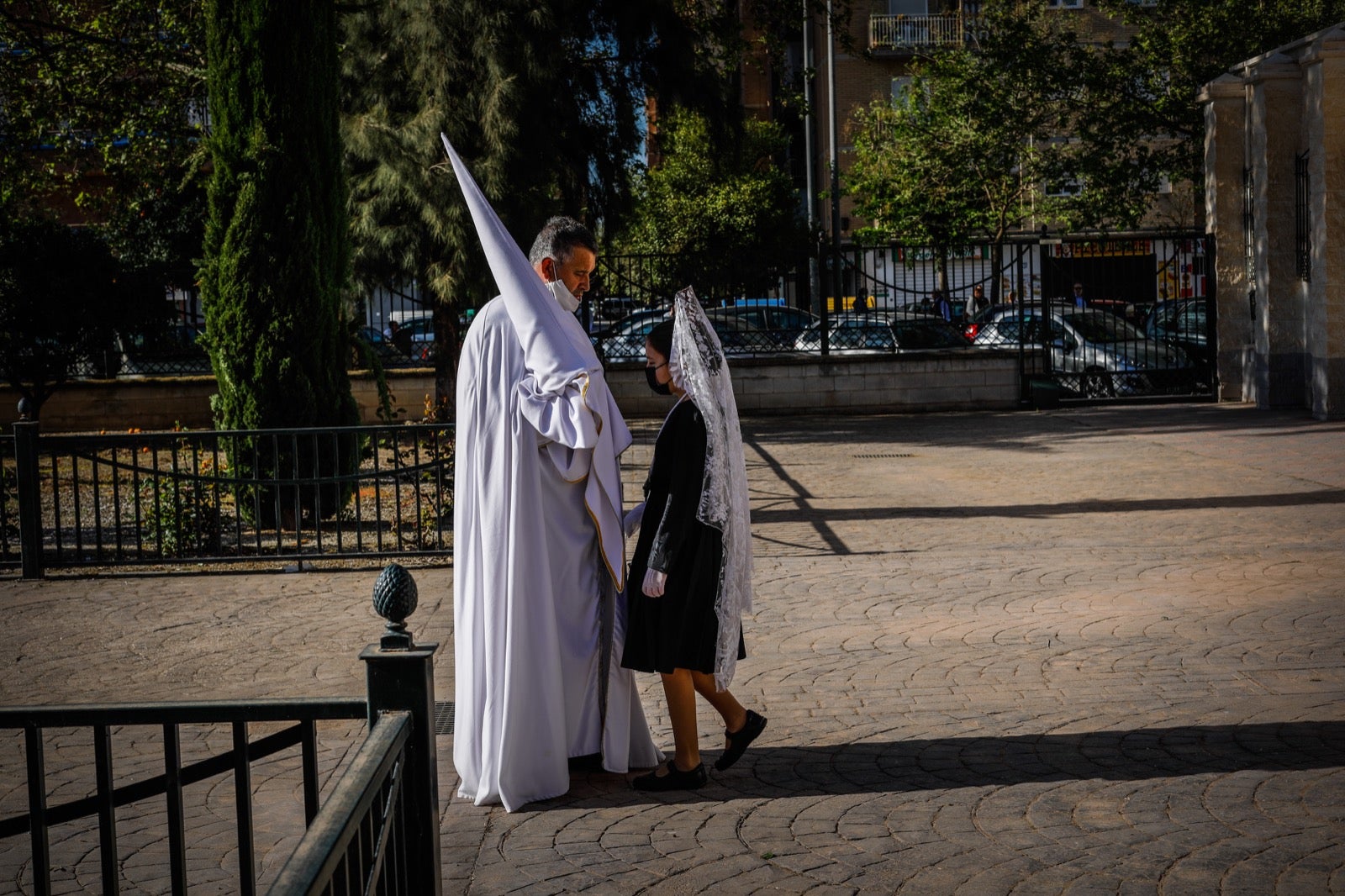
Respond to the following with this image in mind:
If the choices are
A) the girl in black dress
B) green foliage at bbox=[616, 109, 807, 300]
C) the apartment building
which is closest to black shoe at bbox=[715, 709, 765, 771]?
the girl in black dress

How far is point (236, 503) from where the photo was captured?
10.7 meters

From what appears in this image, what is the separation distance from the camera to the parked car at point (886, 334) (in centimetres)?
2181

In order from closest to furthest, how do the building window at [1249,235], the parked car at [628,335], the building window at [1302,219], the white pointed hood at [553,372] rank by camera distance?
the white pointed hood at [553,372]
the building window at [1302,219]
the building window at [1249,235]
the parked car at [628,335]

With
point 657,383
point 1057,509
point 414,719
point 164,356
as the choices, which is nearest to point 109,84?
point 164,356

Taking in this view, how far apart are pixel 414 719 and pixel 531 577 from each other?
7.90ft

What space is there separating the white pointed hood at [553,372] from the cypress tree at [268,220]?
712 cm

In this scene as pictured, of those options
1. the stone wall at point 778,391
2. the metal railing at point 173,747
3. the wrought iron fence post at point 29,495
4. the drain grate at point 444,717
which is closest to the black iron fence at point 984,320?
the stone wall at point 778,391

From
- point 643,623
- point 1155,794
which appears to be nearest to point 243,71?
point 643,623

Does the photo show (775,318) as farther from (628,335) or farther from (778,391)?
(628,335)

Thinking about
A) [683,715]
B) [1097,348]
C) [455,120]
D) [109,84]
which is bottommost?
[683,715]

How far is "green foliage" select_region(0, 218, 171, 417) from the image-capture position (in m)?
19.4

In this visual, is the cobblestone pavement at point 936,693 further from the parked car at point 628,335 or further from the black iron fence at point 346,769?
the parked car at point 628,335

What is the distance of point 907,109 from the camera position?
37.0 m

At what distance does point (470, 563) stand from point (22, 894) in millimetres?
1797
